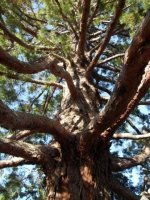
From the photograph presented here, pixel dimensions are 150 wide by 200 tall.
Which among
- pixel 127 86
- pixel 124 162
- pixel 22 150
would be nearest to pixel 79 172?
pixel 22 150

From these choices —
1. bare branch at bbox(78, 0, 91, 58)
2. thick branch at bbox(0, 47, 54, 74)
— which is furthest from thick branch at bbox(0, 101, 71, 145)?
bare branch at bbox(78, 0, 91, 58)

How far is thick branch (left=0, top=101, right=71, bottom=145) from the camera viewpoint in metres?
1.68

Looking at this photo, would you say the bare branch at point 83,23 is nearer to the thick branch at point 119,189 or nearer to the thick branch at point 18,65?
the thick branch at point 18,65

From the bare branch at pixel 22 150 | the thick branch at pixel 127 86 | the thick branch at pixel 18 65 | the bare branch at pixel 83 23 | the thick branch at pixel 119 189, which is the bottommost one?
the thick branch at pixel 119 189

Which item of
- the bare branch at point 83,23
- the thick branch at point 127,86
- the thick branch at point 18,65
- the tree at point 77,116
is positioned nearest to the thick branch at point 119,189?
the tree at point 77,116

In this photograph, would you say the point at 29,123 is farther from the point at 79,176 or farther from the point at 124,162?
the point at 124,162

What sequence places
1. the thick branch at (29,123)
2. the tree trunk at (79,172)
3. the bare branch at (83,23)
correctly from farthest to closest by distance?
the bare branch at (83,23) → the tree trunk at (79,172) → the thick branch at (29,123)

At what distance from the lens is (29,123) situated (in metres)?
1.90

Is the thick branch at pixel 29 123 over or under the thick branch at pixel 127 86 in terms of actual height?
under

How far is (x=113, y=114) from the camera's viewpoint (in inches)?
76.7

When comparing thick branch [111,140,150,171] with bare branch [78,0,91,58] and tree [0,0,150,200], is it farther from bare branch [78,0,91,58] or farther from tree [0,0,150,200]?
bare branch [78,0,91,58]

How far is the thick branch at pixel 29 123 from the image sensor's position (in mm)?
1675

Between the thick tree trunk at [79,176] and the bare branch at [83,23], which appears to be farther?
the bare branch at [83,23]

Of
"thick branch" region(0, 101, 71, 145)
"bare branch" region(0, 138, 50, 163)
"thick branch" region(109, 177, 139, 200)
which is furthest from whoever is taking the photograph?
"thick branch" region(109, 177, 139, 200)
